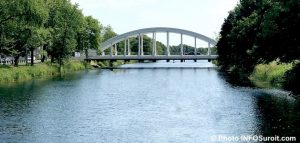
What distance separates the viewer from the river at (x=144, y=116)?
2414 centimetres

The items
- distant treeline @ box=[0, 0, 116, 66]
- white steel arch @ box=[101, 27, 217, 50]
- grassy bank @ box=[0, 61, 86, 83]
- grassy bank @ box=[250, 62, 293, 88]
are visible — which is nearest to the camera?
grassy bank @ box=[250, 62, 293, 88]

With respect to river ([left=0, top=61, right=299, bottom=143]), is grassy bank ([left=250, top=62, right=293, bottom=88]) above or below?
above

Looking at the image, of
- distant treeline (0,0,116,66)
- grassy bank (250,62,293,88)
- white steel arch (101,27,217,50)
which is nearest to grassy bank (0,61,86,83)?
distant treeline (0,0,116,66)

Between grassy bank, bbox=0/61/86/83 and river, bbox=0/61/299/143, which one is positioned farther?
grassy bank, bbox=0/61/86/83

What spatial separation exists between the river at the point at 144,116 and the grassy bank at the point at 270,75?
15.7 ft

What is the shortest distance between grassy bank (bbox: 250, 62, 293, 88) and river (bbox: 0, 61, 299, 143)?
188 inches

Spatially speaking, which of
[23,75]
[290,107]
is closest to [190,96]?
[290,107]

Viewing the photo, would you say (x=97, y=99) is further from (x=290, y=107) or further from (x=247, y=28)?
(x=247, y=28)

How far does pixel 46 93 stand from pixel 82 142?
22858mm

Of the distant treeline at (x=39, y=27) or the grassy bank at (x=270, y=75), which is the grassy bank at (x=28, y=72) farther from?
the grassy bank at (x=270, y=75)

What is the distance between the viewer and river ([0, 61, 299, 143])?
2414 centimetres

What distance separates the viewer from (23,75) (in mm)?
62594

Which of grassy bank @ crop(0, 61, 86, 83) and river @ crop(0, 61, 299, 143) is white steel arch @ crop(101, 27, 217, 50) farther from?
river @ crop(0, 61, 299, 143)

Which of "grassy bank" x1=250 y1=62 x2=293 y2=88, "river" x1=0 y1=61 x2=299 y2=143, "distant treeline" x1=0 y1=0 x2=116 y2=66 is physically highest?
"distant treeline" x1=0 y1=0 x2=116 y2=66
